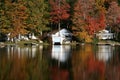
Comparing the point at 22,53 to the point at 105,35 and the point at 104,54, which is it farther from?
the point at 105,35

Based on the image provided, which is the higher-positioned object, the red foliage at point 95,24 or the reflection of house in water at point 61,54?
the red foliage at point 95,24

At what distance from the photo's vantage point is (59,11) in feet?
248

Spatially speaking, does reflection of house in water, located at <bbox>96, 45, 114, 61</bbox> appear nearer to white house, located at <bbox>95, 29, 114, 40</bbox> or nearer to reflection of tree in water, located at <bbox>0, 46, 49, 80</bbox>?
reflection of tree in water, located at <bbox>0, 46, 49, 80</bbox>

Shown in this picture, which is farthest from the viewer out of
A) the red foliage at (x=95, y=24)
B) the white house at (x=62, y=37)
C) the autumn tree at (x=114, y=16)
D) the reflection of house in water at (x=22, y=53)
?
the autumn tree at (x=114, y=16)

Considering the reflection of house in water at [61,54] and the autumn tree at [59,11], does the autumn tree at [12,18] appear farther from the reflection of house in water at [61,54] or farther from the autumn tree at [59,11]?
the reflection of house in water at [61,54]

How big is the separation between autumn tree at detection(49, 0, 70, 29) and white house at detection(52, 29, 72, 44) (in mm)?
2520

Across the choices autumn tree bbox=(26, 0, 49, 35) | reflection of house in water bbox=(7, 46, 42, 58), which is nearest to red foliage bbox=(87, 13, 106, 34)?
autumn tree bbox=(26, 0, 49, 35)

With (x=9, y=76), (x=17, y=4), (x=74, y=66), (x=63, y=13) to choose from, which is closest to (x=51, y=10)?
(x=63, y=13)

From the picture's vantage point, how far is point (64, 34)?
258 feet

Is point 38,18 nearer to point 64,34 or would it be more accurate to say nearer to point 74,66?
point 64,34

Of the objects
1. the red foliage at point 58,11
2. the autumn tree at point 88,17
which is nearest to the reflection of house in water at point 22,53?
the autumn tree at point 88,17

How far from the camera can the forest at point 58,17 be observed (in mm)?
68750

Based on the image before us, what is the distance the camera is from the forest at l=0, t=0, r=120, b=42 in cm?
6875

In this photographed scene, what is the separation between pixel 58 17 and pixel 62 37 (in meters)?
4.02
